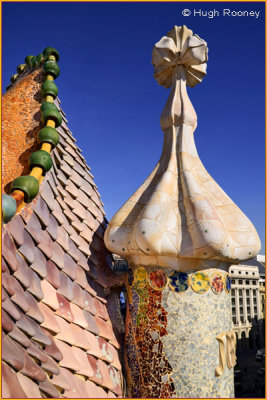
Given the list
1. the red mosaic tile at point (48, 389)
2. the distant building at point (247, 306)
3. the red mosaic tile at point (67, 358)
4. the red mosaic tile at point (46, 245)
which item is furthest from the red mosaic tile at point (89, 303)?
the distant building at point (247, 306)

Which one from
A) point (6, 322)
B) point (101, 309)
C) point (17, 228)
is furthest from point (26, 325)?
point (101, 309)

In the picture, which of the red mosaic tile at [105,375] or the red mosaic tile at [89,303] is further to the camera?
the red mosaic tile at [89,303]

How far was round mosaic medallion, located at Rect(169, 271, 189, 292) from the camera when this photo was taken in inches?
163

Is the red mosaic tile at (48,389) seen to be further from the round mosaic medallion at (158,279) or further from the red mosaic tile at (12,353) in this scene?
the round mosaic medallion at (158,279)

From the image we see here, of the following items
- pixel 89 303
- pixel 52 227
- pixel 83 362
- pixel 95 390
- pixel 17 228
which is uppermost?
pixel 52 227

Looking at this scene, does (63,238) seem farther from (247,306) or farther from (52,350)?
(247,306)

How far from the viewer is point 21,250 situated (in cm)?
317

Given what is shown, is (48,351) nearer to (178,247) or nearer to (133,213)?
(178,247)

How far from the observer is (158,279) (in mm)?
4238

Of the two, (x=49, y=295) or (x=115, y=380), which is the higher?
(x=49, y=295)

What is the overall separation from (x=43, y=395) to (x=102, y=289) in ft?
6.61

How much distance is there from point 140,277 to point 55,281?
3.75ft

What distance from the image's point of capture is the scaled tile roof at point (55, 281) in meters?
2.74

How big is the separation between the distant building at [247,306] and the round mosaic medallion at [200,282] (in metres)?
24.8
